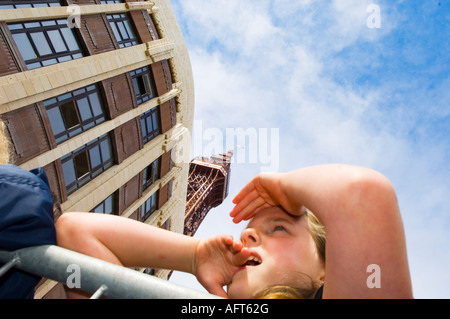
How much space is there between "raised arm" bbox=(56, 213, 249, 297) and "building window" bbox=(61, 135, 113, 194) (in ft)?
35.7

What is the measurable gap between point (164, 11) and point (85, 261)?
20878 millimetres

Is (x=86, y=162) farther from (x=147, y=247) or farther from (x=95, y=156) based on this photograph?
(x=147, y=247)

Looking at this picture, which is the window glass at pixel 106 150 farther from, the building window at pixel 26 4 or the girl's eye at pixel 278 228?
the girl's eye at pixel 278 228

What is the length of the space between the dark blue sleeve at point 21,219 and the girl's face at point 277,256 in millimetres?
1565

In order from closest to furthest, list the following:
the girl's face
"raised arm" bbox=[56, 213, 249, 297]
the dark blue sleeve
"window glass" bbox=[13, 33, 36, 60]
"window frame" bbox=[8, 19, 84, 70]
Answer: the dark blue sleeve → the girl's face → "raised arm" bbox=[56, 213, 249, 297] → "window glass" bbox=[13, 33, 36, 60] → "window frame" bbox=[8, 19, 84, 70]

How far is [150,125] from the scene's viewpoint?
17.8 m

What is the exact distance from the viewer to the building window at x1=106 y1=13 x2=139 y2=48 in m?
15.0

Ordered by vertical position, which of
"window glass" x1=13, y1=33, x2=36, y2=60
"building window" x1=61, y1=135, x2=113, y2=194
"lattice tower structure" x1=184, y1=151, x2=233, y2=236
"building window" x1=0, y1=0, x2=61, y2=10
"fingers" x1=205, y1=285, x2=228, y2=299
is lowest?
"lattice tower structure" x1=184, y1=151, x2=233, y2=236

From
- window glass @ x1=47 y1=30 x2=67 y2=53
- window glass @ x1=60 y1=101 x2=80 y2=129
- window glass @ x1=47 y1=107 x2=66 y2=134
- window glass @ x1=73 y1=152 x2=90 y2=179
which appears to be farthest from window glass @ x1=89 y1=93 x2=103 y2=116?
window glass @ x1=47 y1=30 x2=67 y2=53

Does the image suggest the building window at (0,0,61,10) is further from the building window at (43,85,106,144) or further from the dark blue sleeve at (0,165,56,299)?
the dark blue sleeve at (0,165,56,299)

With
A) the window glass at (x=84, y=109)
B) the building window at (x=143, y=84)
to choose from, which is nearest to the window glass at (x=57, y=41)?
the window glass at (x=84, y=109)

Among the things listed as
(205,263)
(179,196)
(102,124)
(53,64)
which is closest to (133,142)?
(102,124)

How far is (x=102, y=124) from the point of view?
1355 centimetres
